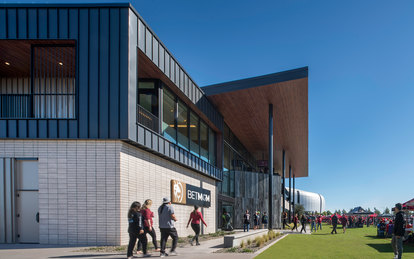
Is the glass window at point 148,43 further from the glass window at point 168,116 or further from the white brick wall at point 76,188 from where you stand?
the white brick wall at point 76,188

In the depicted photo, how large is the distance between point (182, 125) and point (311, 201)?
116655 mm

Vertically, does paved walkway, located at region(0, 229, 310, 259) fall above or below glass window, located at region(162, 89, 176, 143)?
below

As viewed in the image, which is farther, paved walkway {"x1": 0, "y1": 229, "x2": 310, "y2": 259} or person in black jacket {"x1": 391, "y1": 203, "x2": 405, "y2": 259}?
person in black jacket {"x1": 391, "y1": 203, "x2": 405, "y2": 259}

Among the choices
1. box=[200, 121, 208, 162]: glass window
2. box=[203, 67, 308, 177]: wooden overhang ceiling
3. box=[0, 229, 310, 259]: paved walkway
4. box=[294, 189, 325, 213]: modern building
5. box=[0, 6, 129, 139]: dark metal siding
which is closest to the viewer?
box=[0, 229, 310, 259]: paved walkway

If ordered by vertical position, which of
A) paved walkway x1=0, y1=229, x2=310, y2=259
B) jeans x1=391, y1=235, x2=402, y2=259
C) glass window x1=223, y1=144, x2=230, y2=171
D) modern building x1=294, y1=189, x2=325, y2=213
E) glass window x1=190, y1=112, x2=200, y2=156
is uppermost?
glass window x1=190, y1=112, x2=200, y2=156

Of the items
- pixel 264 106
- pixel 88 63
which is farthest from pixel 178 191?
pixel 264 106

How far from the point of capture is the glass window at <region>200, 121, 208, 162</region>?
1005 inches

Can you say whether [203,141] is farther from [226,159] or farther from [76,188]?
[76,188]

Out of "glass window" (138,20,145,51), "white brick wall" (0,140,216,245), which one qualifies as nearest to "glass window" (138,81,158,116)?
"glass window" (138,20,145,51)

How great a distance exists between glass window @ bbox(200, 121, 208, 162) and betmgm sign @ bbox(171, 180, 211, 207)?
85.6 inches

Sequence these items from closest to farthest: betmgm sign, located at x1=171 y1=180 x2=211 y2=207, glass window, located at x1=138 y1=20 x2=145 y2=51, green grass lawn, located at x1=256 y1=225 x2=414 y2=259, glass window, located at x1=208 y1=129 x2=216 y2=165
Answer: green grass lawn, located at x1=256 y1=225 x2=414 y2=259, glass window, located at x1=138 y1=20 x2=145 y2=51, betmgm sign, located at x1=171 y1=180 x2=211 y2=207, glass window, located at x1=208 y1=129 x2=216 y2=165

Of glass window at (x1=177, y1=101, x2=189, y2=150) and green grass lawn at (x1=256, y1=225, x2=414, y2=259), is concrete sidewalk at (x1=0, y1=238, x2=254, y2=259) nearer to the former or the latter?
green grass lawn at (x1=256, y1=225, x2=414, y2=259)

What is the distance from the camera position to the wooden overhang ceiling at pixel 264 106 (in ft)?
80.6

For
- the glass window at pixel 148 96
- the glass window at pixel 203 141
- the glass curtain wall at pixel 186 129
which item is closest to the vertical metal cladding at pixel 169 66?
the glass curtain wall at pixel 186 129
